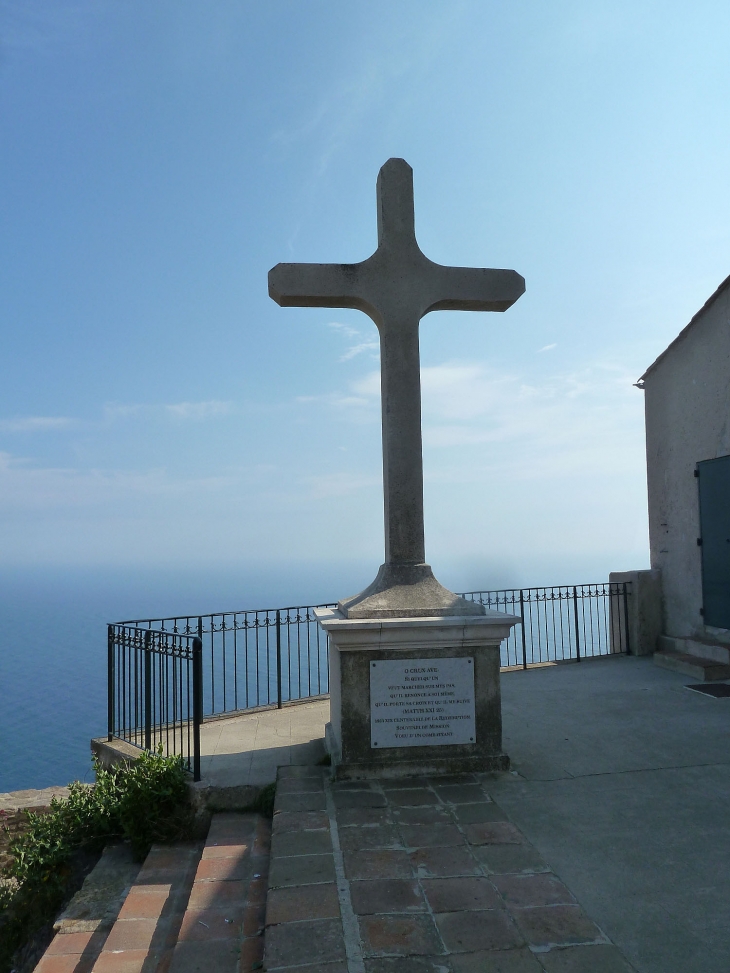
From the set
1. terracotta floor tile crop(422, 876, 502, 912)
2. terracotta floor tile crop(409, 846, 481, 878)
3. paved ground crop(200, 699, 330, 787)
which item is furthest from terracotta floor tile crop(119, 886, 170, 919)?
terracotta floor tile crop(422, 876, 502, 912)

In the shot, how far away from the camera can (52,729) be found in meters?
70.8

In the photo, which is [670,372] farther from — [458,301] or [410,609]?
[410,609]

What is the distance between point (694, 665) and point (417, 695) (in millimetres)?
5364

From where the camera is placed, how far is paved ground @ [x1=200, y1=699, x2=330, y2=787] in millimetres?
5074

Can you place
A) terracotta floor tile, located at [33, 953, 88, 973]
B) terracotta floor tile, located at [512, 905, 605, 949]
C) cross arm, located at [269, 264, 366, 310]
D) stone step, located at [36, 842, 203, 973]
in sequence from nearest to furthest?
terracotta floor tile, located at [512, 905, 605, 949] < stone step, located at [36, 842, 203, 973] < terracotta floor tile, located at [33, 953, 88, 973] < cross arm, located at [269, 264, 366, 310]

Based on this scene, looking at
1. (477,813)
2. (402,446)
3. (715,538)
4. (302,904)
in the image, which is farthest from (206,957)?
(715,538)

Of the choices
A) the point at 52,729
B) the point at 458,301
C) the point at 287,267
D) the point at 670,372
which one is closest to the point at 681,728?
the point at 458,301

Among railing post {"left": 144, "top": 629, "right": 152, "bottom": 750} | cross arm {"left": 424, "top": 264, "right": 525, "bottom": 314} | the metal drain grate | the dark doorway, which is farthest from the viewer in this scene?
the dark doorway

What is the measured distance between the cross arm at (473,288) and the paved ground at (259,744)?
13.1ft

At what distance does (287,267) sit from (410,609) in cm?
298

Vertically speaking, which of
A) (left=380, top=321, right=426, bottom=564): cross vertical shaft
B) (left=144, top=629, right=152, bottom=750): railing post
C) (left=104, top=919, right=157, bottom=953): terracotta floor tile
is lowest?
(left=104, top=919, right=157, bottom=953): terracotta floor tile

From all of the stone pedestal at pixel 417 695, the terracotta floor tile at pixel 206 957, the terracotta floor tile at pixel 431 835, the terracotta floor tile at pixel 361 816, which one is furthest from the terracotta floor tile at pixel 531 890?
the stone pedestal at pixel 417 695

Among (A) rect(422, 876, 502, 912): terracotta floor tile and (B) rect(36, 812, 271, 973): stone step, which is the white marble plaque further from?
(A) rect(422, 876, 502, 912): terracotta floor tile

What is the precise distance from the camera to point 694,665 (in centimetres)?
847
